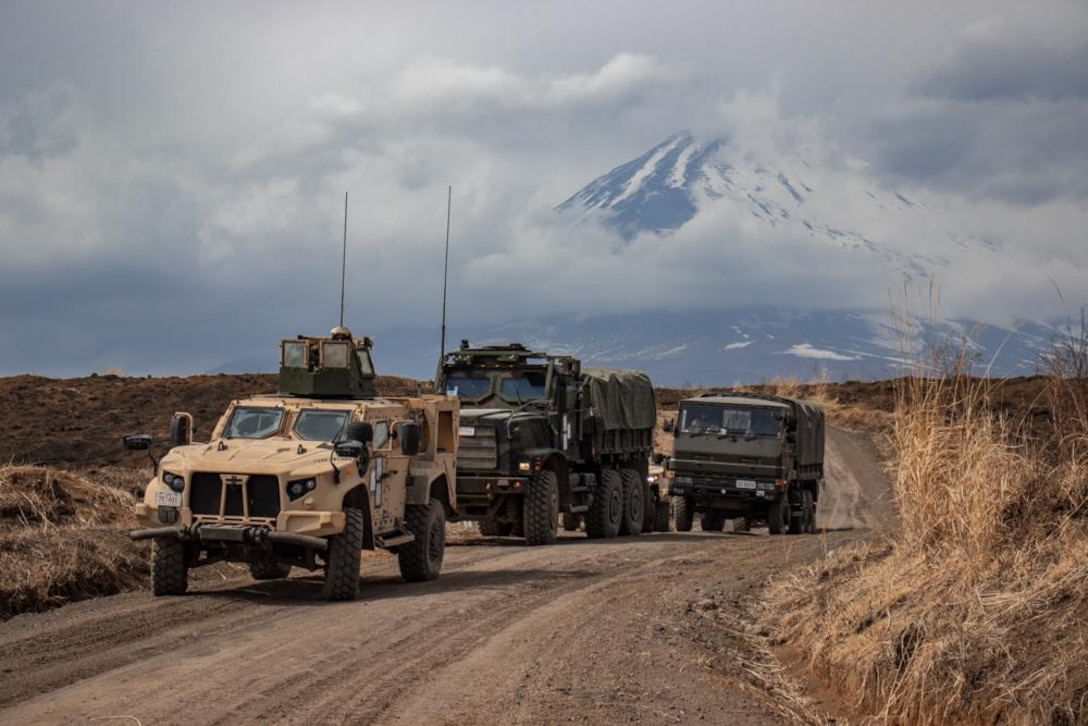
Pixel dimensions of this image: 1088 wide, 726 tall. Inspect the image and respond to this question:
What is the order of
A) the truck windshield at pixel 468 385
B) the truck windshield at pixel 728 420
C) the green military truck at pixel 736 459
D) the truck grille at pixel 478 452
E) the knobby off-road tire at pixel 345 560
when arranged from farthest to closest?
the truck windshield at pixel 728 420, the green military truck at pixel 736 459, the truck windshield at pixel 468 385, the truck grille at pixel 478 452, the knobby off-road tire at pixel 345 560

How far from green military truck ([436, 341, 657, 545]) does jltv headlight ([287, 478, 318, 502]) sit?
8269mm

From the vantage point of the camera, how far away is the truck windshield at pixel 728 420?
29047mm

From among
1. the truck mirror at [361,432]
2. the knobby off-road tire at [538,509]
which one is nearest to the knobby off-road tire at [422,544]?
the truck mirror at [361,432]

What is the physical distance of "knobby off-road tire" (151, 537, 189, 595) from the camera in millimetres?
14109

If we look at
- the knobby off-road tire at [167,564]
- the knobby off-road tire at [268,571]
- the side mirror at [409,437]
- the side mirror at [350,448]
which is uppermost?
the side mirror at [409,437]

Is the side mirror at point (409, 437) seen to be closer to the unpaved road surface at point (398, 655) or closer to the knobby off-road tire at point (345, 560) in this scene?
the knobby off-road tire at point (345, 560)

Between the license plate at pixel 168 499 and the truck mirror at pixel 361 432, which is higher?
the truck mirror at pixel 361 432

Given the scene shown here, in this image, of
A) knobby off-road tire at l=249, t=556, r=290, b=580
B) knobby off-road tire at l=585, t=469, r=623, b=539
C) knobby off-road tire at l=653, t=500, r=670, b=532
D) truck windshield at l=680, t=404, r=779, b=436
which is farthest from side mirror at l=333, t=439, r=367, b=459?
knobby off-road tire at l=653, t=500, r=670, b=532

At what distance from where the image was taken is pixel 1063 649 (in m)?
9.25

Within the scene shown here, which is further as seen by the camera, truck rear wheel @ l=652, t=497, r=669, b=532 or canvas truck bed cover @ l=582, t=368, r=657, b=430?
truck rear wheel @ l=652, t=497, r=669, b=532

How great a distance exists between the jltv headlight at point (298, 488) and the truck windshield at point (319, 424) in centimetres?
117

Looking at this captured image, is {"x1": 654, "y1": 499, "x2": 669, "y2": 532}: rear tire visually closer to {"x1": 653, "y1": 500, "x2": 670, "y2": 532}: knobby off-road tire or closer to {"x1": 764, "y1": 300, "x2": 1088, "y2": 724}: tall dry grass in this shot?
{"x1": 653, "y1": 500, "x2": 670, "y2": 532}: knobby off-road tire

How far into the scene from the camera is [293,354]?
53.4 feet

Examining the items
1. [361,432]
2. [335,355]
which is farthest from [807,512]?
[361,432]
